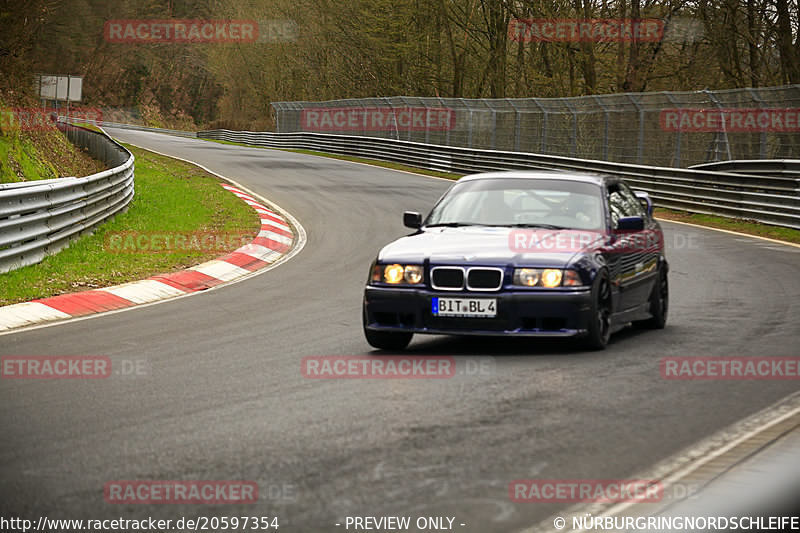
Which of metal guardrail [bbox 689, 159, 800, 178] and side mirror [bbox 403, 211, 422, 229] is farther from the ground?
metal guardrail [bbox 689, 159, 800, 178]

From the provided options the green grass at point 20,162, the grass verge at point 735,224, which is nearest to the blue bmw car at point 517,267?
the green grass at point 20,162

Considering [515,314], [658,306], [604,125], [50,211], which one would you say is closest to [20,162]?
[50,211]

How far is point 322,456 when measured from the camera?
5.09 meters

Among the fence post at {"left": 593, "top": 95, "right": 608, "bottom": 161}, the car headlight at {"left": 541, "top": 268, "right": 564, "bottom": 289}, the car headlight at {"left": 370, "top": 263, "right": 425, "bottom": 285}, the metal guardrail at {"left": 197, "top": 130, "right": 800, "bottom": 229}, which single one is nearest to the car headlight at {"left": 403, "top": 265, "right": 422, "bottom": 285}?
the car headlight at {"left": 370, "top": 263, "right": 425, "bottom": 285}

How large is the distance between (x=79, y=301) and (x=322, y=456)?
741 cm

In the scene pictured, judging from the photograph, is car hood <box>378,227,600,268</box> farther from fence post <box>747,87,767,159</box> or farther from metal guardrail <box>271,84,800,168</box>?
fence post <box>747,87,767,159</box>

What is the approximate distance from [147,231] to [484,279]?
11.4 m

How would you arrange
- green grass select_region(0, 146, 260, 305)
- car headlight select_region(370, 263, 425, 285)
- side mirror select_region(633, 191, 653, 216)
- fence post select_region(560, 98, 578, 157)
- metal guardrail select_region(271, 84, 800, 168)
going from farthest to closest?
fence post select_region(560, 98, 578, 157) → metal guardrail select_region(271, 84, 800, 168) → green grass select_region(0, 146, 260, 305) → side mirror select_region(633, 191, 653, 216) → car headlight select_region(370, 263, 425, 285)

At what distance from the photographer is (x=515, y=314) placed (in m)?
7.99

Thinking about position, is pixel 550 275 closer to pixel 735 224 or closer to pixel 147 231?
pixel 147 231

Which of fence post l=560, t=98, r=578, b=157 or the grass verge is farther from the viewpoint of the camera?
fence post l=560, t=98, r=578, b=157

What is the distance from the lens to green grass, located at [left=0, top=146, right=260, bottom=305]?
41.5ft

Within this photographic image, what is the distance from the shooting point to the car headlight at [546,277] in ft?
26.5

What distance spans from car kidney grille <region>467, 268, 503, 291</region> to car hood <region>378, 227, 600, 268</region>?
6 centimetres
